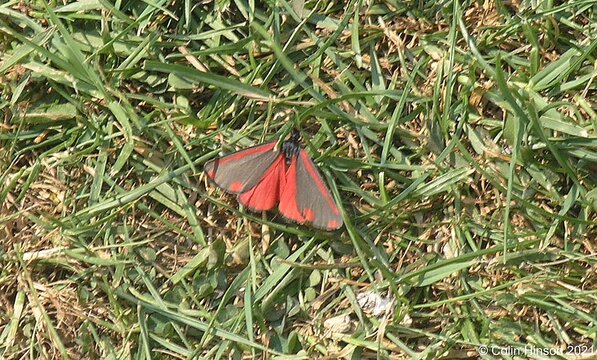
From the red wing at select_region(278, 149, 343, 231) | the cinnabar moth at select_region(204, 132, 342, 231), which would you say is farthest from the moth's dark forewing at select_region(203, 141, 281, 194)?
the red wing at select_region(278, 149, 343, 231)

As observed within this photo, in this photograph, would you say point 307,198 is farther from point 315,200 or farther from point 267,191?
point 267,191

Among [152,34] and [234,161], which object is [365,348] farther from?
[152,34]

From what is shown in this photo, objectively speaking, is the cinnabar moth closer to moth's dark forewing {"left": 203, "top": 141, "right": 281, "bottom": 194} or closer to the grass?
moth's dark forewing {"left": 203, "top": 141, "right": 281, "bottom": 194}

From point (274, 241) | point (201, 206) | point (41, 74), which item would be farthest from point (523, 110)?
point (41, 74)

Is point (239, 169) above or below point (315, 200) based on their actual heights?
above

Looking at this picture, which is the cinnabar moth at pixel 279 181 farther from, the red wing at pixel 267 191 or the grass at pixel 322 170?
the grass at pixel 322 170

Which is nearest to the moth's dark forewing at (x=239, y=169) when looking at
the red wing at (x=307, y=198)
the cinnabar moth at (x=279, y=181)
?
the cinnabar moth at (x=279, y=181)

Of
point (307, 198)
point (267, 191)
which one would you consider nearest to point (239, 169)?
point (267, 191)
